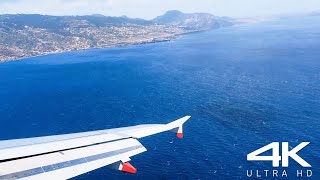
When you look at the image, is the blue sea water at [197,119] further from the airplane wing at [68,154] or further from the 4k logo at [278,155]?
the airplane wing at [68,154]

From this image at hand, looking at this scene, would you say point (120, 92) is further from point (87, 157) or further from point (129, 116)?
point (87, 157)

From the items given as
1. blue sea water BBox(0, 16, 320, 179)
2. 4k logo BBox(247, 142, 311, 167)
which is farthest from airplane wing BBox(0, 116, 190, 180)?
4k logo BBox(247, 142, 311, 167)

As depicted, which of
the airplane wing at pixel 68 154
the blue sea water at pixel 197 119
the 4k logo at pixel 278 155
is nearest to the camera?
the airplane wing at pixel 68 154

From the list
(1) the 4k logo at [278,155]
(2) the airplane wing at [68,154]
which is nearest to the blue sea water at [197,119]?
(1) the 4k logo at [278,155]

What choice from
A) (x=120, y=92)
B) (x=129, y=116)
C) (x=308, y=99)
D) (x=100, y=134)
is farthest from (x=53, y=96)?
(x=100, y=134)

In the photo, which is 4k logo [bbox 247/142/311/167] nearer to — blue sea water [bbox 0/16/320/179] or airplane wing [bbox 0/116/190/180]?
blue sea water [bbox 0/16/320/179]
